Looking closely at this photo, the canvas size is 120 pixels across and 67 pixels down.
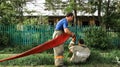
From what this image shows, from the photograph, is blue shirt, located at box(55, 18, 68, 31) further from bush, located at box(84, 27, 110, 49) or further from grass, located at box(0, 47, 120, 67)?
bush, located at box(84, 27, 110, 49)

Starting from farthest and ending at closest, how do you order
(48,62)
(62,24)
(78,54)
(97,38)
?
(97,38) < (48,62) < (78,54) < (62,24)

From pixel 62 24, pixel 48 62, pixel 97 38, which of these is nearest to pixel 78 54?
pixel 48 62

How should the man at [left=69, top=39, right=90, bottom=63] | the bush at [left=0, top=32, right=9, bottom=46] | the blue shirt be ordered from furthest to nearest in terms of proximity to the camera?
the bush at [left=0, top=32, right=9, bottom=46], the man at [left=69, top=39, right=90, bottom=63], the blue shirt

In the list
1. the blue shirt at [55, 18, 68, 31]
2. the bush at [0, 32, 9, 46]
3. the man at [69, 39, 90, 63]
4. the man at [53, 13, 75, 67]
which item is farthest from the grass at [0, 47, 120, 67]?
the bush at [0, 32, 9, 46]

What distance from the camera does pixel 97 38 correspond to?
1709 cm

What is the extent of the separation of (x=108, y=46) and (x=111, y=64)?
4.61 metres

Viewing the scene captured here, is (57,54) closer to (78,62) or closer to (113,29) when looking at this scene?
(78,62)

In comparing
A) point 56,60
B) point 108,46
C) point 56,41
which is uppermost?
point 56,41

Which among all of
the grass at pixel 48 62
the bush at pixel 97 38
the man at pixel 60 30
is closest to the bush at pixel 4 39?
the bush at pixel 97 38

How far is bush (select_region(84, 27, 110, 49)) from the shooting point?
56.1 ft

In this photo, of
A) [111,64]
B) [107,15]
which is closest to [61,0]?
[107,15]

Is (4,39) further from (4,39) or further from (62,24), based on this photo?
(62,24)

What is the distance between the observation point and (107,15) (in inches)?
960

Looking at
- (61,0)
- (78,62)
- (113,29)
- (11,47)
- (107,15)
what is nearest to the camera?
(78,62)
